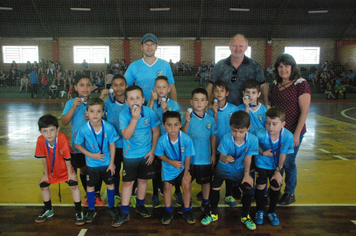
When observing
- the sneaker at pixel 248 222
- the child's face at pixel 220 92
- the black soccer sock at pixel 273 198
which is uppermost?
the child's face at pixel 220 92

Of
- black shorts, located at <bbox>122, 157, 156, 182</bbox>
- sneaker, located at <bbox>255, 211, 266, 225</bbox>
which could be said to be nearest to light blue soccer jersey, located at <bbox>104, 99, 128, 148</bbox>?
black shorts, located at <bbox>122, 157, 156, 182</bbox>

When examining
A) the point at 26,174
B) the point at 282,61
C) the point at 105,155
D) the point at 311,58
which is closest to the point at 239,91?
the point at 282,61

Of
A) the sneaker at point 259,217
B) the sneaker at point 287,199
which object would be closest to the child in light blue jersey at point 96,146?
the sneaker at point 259,217

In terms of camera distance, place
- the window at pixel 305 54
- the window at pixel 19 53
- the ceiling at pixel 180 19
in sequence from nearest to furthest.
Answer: the ceiling at pixel 180 19 → the window at pixel 19 53 → the window at pixel 305 54

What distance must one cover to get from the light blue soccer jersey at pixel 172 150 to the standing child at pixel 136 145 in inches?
7.4

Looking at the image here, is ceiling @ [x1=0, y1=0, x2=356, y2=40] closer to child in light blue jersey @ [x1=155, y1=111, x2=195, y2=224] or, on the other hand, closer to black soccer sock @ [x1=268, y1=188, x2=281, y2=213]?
child in light blue jersey @ [x1=155, y1=111, x2=195, y2=224]

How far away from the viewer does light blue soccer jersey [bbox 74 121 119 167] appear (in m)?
3.07

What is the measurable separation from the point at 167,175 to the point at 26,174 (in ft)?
9.62

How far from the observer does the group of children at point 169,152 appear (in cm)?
300

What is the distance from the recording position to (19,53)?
2323cm

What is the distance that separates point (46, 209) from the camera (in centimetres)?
318

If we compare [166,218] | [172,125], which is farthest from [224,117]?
[166,218]

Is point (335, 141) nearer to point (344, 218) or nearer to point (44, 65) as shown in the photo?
point (344, 218)

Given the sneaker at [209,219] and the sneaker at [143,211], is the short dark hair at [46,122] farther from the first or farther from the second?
the sneaker at [209,219]
